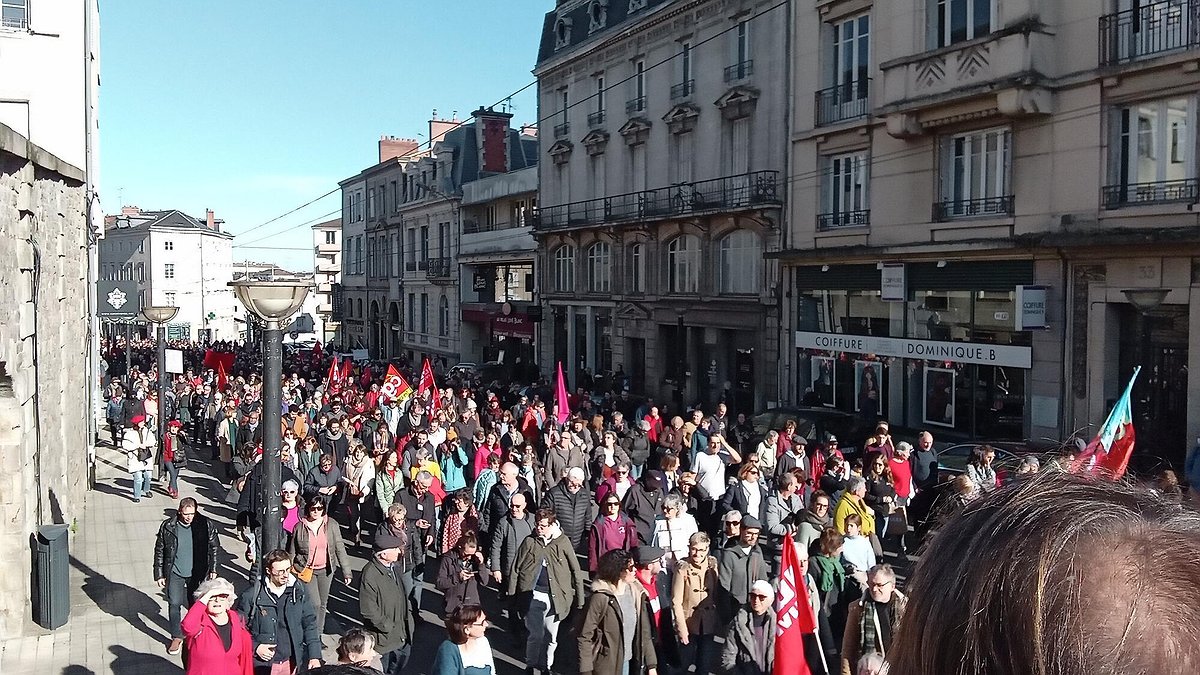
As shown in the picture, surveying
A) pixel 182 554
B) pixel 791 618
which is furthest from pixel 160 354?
pixel 791 618

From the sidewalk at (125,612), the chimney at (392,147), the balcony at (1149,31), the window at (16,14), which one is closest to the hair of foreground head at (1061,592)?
the sidewalk at (125,612)

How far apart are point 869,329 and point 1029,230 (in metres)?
5.61

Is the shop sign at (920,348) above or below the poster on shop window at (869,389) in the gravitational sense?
above

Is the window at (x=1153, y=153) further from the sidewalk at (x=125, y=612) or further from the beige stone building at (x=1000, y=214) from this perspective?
the sidewalk at (x=125, y=612)

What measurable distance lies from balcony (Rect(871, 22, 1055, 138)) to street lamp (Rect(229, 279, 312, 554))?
16519mm

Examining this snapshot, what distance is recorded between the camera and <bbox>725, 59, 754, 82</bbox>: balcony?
98.7 feet

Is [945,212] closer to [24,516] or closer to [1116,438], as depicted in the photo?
[1116,438]

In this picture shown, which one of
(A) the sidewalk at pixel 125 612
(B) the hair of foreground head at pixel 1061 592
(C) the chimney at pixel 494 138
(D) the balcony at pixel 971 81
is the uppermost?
(C) the chimney at pixel 494 138

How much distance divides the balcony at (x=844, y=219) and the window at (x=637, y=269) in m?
9.09

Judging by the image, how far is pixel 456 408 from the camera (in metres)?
21.1

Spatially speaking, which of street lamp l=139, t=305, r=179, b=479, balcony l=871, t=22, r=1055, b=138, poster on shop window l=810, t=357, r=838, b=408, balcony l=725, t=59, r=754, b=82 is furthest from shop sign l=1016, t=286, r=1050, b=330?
street lamp l=139, t=305, r=179, b=479

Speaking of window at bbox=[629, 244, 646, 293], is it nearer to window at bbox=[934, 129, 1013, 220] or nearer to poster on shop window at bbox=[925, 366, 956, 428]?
poster on shop window at bbox=[925, 366, 956, 428]

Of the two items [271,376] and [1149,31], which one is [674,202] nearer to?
[1149,31]

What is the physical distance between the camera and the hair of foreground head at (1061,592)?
110cm
